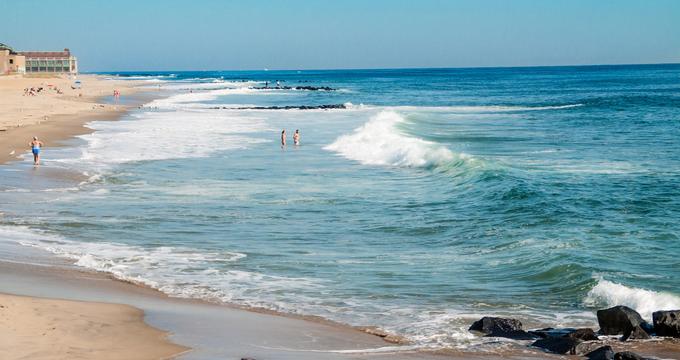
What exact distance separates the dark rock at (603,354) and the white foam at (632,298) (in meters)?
2.67

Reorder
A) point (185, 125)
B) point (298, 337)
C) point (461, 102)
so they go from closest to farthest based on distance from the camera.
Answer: point (298, 337) → point (185, 125) → point (461, 102)

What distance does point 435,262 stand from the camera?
51.4 ft

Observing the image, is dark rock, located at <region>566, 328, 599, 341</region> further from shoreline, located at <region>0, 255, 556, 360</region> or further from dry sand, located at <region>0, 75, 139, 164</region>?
dry sand, located at <region>0, 75, 139, 164</region>

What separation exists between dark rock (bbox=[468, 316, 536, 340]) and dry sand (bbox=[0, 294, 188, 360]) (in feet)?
12.0

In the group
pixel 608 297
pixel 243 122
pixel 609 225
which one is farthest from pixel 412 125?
pixel 608 297

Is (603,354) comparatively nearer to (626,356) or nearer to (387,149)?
(626,356)

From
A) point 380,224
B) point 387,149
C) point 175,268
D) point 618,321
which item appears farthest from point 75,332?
point 387,149

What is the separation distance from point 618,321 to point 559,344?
1005 mm

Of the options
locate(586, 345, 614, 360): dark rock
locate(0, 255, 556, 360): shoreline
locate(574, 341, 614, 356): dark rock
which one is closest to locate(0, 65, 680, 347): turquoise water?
locate(0, 255, 556, 360): shoreline

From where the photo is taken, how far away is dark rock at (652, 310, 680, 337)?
34.9 ft

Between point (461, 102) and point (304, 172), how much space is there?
2212 inches

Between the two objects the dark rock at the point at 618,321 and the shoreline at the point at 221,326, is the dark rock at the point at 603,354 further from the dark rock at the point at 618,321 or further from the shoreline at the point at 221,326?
the dark rock at the point at 618,321

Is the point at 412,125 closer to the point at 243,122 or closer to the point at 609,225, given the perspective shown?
the point at 243,122

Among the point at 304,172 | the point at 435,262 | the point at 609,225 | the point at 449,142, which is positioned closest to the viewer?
the point at 435,262
